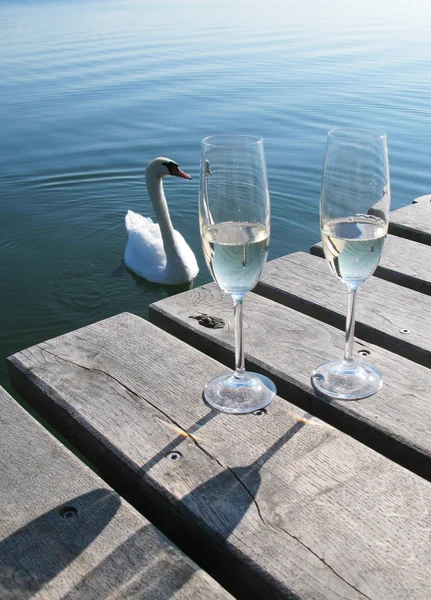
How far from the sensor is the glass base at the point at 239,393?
1782 mm

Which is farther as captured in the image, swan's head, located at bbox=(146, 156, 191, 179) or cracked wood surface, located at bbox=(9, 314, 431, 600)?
swan's head, located at bbox=(146, 156, 191, 179)

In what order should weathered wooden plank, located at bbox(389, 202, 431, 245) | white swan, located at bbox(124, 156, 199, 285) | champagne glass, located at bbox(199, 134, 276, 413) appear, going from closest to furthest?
1. champagne glass, located at bbox(199, 134, 276, 413)
2. weathered wooden plank, located at bbox(389, 202, 431, 245)
3. white swan, located at bbox(124, 156, 199, 285)

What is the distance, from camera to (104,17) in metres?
29.0

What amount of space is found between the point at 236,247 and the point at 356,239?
0.29 metres

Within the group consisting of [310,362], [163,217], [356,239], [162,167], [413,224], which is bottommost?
[163,217]

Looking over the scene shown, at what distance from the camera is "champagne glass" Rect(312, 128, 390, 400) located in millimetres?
1647

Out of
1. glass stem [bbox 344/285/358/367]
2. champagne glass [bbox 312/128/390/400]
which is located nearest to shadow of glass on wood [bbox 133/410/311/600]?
glass stem [bbox 344/285/358/367]

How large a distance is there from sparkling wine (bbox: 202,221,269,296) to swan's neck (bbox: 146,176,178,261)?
449cm

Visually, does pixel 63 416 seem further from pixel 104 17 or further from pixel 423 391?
pixel 104 17

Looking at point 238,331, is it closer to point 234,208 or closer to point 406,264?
point 234,208

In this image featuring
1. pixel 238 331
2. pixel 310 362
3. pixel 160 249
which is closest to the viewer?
pixel 238 331

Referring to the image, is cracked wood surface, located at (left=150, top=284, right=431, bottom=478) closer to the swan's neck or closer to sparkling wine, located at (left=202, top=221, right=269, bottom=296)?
sparkling wine, located at (left=202, top=221, right=269, bottom=296)

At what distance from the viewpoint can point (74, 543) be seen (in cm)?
140

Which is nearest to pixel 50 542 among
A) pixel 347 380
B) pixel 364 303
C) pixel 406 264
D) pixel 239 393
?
pixel 239 393
